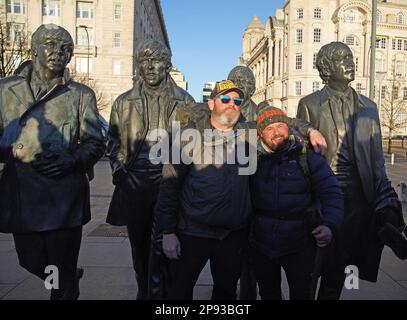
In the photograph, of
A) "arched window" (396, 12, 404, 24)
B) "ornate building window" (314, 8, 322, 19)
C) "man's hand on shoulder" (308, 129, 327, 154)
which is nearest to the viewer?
"man's hand on shoulder" (308, 129, 327, 154)

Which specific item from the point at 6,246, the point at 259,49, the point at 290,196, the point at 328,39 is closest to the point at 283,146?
the point at 290,196

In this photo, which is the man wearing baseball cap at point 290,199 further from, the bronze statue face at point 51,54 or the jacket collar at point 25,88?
the jacket collar at point 25,88

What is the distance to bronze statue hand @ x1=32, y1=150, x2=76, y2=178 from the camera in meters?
2.44

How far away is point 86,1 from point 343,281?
1989 inches

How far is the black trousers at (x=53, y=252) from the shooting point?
260 centimetres

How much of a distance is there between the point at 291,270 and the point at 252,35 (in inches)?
4371

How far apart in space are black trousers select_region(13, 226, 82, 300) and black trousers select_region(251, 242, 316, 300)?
4.40 ft

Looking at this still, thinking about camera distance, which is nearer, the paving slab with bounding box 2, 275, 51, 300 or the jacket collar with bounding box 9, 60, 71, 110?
the jacket collar with bounding box 9, 60, 71, 110

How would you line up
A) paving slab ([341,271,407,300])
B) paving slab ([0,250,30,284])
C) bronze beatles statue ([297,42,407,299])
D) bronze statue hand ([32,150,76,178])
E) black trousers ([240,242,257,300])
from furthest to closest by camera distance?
paving slab ([0,250,30,284]) → paving slab ([341,271,407,300]) → black trousers ([240,242,257,300]) → bronze beatles statue ([297,42,407,299]) → bronze statue hand ([32,150,76,178])

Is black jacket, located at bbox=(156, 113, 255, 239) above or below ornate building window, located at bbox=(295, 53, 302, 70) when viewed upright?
below

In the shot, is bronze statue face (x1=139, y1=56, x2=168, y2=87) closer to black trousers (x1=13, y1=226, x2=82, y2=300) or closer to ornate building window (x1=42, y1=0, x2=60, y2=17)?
black trousers (x1=13, y1=226, x2=82, y2=300)

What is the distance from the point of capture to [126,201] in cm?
321

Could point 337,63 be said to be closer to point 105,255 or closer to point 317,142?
point 317,142

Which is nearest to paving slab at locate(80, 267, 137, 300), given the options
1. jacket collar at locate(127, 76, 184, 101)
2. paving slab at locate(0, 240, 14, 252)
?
paving slab at locate(0, 240, 14, 252)
